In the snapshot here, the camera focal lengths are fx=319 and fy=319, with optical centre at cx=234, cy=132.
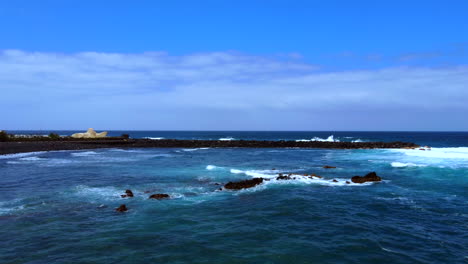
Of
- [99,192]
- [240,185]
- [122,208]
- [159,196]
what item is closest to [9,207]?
[99,192]

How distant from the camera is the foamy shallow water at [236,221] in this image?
10.3m

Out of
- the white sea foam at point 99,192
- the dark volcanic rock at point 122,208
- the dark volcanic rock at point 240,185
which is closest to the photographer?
the dark volcanic rock at point 122,208

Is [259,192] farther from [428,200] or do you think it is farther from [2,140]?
[2,140]

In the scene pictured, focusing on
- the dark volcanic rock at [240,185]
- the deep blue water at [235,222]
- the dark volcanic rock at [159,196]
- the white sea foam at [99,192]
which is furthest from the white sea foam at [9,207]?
the dark volcanic rock at [240,185]

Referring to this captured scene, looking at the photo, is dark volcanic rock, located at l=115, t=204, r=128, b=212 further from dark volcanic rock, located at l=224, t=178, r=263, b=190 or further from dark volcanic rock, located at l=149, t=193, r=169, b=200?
dark volcanic rock, located at l=224, t=178, r=263, b=190

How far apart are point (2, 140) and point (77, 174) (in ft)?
163

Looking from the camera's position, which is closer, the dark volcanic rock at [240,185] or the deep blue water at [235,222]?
the deep blue water at [235,222]

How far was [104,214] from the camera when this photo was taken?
579 inches

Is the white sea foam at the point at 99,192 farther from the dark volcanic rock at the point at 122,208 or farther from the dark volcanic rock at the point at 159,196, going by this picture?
the dark volcanic rock at the point at 122,208

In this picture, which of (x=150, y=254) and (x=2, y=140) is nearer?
(x=150, y=254)

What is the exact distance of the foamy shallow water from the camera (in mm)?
10297

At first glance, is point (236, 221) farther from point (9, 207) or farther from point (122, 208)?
point (9, 207)

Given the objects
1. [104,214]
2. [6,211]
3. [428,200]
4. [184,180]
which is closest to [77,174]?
[184,180]

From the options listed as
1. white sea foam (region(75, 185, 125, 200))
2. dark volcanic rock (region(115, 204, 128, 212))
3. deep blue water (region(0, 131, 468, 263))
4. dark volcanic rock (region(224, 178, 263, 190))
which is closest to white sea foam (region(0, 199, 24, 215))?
deep blue water (region(0, 131, 468, 263))
